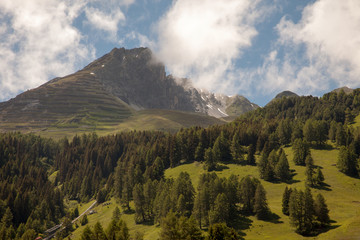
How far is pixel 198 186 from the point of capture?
10119 cm

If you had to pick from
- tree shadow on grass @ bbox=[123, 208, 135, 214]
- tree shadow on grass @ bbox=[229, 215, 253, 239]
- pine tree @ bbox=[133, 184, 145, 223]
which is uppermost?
tree shadow on grass @ bbox=[229, 215, 253, 239]

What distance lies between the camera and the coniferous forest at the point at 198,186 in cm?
7438

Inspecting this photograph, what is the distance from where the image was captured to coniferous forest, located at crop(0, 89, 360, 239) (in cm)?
7438

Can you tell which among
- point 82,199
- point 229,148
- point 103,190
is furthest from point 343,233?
point 82,199

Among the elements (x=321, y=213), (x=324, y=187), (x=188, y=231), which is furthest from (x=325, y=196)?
(x=188, y=231)

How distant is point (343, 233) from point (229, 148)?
94320 mm

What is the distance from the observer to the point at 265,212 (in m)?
85.9

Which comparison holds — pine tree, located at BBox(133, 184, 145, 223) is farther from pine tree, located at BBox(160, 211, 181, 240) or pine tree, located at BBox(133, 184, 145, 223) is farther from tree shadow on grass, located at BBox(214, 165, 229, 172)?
tree shadow on grass, located at BBox(214, 165, 229, 172)

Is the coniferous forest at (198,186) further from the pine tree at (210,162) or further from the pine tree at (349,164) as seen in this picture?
the pine tree at (210,162)

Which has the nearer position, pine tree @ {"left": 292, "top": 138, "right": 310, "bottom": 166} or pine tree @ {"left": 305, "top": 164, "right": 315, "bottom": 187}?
pine tree @ {"left": 305, "top": 164, "right": 315, "bottom": 187}

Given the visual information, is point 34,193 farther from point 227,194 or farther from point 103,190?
point 227,194

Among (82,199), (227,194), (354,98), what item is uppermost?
(354,98)

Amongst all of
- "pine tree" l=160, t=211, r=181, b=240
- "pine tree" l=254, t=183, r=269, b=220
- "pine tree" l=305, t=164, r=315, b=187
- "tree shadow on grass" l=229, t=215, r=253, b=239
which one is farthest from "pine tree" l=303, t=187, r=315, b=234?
"pine tree" l=160, t=211, r=181, b=240

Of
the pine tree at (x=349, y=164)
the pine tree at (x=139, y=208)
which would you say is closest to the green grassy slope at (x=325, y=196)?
the pine tree at (x=349, y=164)
